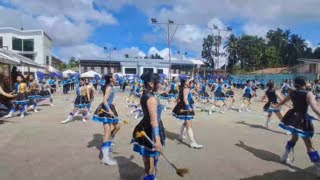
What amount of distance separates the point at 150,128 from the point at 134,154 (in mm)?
3184

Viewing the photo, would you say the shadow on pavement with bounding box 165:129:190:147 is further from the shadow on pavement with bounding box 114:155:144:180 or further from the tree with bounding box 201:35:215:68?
the tree with bounding box 201:35:215:68

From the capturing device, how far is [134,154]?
842 centimetres

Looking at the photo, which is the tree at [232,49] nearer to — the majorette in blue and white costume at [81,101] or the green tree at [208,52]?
the green tree at [208,52]

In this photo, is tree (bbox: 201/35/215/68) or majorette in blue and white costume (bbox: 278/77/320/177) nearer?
majorette in blue and white costume (bbox: 278/77/320/177)

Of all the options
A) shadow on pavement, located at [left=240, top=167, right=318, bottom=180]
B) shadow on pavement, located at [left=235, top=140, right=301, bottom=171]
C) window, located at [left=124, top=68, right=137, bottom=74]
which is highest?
window, located at [left=124, top=68, right=137, bottom=74]

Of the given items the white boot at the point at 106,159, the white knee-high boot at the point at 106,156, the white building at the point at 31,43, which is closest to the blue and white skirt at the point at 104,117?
the white knee-high boot at the point at 106,156

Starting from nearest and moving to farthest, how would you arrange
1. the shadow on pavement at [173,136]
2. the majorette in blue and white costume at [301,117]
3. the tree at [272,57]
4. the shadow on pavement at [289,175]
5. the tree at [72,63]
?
the shadow on pavement at [289,175] → the majorette in blue and white costume at [301,117] → the shadow on pavement at [173,136] → the tree at [272,57] → the tree at [72,63]

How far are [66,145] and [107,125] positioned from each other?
224 centimetres

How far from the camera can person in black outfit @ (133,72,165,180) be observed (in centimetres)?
513

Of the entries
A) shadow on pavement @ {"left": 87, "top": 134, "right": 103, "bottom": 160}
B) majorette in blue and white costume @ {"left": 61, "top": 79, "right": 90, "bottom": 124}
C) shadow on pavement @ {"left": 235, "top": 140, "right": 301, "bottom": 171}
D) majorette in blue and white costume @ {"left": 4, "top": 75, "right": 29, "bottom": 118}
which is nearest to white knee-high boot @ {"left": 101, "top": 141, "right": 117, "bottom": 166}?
shadow on pavement @ {"left": 87, "top": 134, "right": 103, "bottom": 160}

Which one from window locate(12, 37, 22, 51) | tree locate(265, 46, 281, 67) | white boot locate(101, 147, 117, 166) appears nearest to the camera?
white boot locate(101, 147, 117, 166)

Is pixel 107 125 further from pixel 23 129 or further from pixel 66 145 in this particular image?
pixel 23 129

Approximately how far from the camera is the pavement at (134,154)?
691 centimetres

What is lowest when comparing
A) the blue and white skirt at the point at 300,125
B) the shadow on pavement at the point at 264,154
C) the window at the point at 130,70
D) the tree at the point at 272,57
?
the shadow on pavement at the point at 264,154
